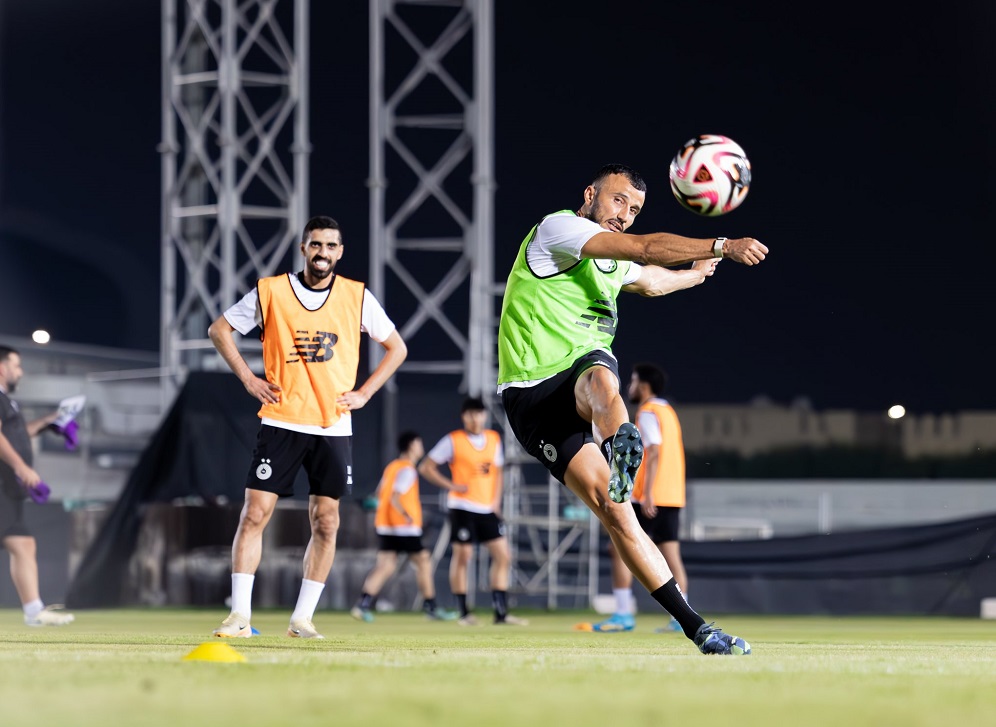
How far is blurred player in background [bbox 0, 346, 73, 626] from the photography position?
953 cm

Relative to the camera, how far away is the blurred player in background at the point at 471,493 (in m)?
12.0

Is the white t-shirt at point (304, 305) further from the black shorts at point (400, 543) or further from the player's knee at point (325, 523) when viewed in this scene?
the black shorts at point (400, 543)

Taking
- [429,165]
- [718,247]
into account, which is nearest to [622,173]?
[718,247]

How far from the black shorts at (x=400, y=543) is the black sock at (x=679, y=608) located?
24.1 feet

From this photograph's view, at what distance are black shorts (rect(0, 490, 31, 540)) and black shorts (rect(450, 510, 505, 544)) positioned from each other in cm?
366

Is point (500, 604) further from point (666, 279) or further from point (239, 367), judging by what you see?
point (666, 279)

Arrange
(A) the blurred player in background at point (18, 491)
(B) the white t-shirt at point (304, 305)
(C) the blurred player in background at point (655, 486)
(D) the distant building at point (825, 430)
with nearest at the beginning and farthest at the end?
(B) the white t-shirt at point (304, 305), (A) the blurred player in background at point (18, 491), (C) the blurred player in background at point (655, 486), (D) the distant building at point (825, 430)

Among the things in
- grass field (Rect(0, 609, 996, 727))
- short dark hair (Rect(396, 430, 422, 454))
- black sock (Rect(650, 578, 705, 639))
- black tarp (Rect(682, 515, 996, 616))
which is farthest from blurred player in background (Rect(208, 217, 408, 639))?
black tarp (Rect(682, 515, 996, 616))

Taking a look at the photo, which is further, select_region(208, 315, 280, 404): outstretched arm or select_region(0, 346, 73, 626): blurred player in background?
select_region(0, 346, 73, 626): blurred player in background

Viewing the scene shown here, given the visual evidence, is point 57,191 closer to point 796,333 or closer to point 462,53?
point 462,53

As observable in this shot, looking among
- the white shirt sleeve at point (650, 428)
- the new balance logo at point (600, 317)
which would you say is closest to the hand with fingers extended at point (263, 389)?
the new balance logo at point (600, 317)

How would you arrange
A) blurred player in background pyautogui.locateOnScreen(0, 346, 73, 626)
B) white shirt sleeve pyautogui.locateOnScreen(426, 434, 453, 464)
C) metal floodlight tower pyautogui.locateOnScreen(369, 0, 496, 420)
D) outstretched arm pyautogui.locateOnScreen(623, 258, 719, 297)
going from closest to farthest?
outstretched arm pyautogui.locateOnScreen(623, 258, 719, 297) → blurred player in background pyautogui.locateOnScreen(0, 346, 73, 626) → white shirt sleeve pyautogui.locateOnScreen(426, 434, 453, 464) → metal floodlight tower pyautogui.locateOnScreen(369, 0, 496, 420)

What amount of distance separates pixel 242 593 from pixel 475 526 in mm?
5151

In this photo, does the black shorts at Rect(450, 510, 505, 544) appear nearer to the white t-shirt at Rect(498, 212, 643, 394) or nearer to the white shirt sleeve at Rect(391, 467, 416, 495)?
the white shirt sleeve at Rect(391, 467, 416, 495)
